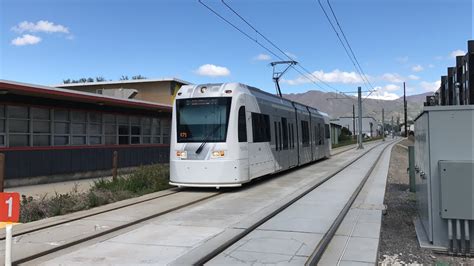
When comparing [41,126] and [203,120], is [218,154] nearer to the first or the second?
[203,120]

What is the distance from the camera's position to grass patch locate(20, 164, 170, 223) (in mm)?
10188

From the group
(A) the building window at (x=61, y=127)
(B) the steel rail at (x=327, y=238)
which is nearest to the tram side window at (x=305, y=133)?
(A) the building window at (x=61, y=127)

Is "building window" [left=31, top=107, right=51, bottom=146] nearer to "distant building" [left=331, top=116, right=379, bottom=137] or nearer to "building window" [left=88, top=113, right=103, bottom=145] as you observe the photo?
"building window" [left=88, top=113, right=103, bottom=145]

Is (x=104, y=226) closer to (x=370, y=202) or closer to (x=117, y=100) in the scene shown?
(x=370, y=202)

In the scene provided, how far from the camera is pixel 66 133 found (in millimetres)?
18703

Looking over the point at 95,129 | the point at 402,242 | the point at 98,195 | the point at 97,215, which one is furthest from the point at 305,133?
the point at 402,242

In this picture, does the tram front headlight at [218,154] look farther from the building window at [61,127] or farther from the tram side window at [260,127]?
the building window at [61,127]

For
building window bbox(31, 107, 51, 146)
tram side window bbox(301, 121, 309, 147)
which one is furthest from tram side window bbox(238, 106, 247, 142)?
tram side window bbox(301, 121, 309, 147)

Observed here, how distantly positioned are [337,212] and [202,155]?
485 centimetres

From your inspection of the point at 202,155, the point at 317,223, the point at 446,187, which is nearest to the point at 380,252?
the point at 446,187

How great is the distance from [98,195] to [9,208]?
6577 millimetres

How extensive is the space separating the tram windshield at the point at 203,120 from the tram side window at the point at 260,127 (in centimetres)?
167

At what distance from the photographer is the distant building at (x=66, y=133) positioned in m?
15.9

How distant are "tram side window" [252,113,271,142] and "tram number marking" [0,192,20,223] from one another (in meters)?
10.3
